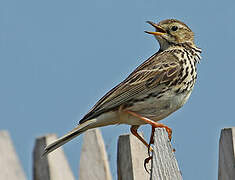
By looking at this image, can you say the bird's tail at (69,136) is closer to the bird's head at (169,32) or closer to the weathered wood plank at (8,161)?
the weathered wood plank at (8,161)

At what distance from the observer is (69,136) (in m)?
4.89

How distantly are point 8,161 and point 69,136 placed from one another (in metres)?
0.65

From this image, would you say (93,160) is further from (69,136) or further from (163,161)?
(163,161)

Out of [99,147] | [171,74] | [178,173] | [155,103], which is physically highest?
[171,74]

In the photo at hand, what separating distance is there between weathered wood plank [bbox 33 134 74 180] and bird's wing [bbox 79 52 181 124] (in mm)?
899

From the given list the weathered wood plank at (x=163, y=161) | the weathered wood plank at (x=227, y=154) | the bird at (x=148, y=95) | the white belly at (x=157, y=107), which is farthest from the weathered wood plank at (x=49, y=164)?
the weathered wood plank at (x=227, y=154)

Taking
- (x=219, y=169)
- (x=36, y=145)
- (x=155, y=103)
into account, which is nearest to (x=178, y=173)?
(x=219, y=169)

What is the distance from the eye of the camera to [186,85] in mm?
5812

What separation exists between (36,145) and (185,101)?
2.00 metres

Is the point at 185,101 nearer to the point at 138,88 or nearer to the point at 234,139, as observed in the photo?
the point at 138,88

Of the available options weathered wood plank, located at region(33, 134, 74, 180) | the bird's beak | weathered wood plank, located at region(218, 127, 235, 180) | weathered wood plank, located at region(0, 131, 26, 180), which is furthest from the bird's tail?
the bird's beak

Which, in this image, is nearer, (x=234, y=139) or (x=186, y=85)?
(x=234, y=139)

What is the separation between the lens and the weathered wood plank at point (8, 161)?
455cm

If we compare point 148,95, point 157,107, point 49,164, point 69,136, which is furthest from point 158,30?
point 49,164
